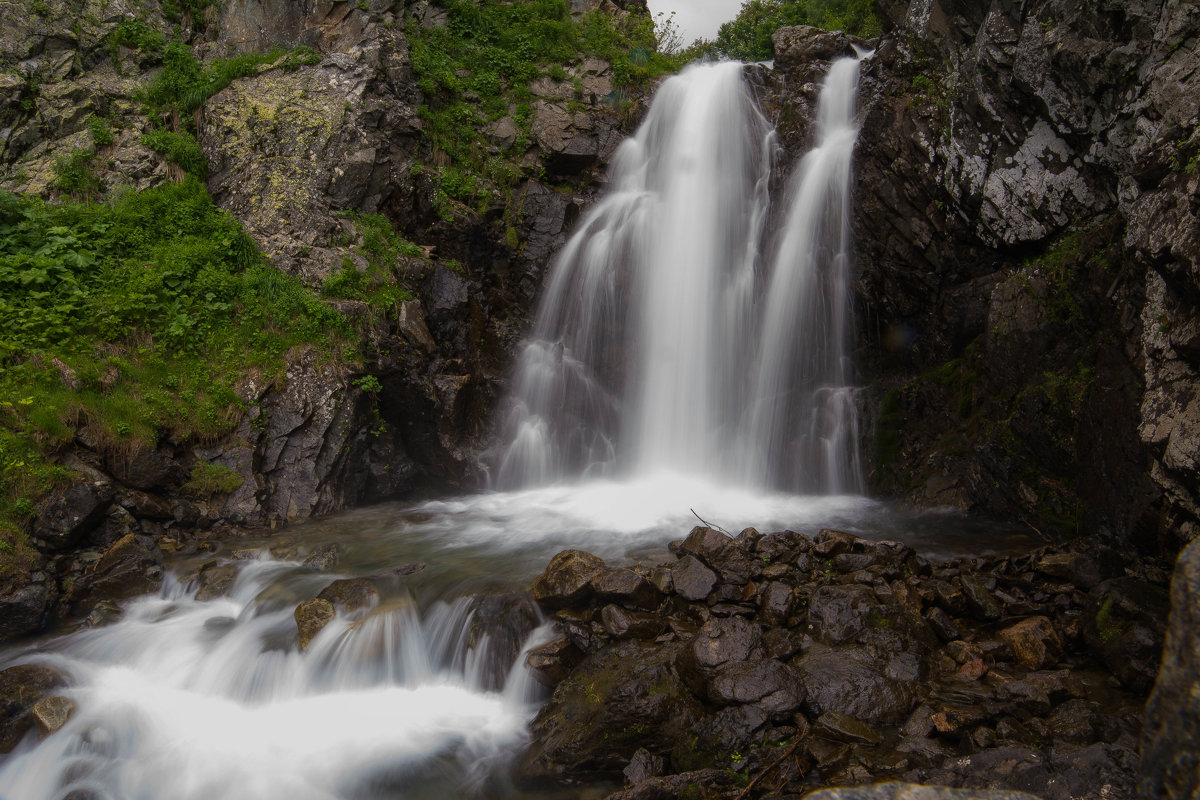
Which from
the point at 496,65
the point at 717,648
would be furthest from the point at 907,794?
the point at 496,65

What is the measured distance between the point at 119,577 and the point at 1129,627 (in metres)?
10.1

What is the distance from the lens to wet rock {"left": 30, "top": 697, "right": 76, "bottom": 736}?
18.5ft

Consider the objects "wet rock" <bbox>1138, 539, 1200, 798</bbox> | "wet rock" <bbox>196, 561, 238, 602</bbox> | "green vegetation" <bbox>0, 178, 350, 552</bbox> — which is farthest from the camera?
"green vegetation" <bbox>0, 178, 350, 552</bbox>

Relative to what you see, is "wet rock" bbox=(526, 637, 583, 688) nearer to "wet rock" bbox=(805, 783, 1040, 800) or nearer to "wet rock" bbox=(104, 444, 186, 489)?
"wet rock" bbox=(805, 783, 1040, 800)

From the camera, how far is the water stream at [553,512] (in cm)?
567

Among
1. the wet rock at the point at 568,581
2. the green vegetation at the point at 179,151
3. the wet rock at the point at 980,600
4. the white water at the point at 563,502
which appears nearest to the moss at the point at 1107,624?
the wet rock at the point at 980,600

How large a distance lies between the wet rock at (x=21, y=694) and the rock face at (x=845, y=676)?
4.30 m

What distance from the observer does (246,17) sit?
15484mm

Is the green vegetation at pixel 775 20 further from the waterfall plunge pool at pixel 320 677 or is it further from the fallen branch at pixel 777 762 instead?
the fallen branch at pixel 777 762

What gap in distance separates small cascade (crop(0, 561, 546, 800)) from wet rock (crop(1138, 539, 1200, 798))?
4.52 m

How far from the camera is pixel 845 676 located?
525 centimetres

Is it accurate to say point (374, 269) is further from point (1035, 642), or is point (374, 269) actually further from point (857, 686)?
point (1035, 642)

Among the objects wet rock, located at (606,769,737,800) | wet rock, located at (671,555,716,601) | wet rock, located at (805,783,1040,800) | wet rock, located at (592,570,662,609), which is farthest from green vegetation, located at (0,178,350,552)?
wet rock, located at (805,783,1040,800)

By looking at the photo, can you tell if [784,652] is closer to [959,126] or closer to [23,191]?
[959,126]
